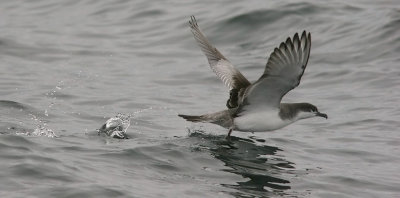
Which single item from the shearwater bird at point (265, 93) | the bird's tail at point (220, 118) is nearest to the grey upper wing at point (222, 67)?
the shearwater bird at point (265, 93)

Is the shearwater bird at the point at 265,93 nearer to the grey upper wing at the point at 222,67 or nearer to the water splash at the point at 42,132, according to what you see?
the grey upper wing at the point at 222,67

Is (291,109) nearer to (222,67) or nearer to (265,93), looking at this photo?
(265,93)

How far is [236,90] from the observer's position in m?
11.3

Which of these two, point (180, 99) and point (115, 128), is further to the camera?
point (180, 99)

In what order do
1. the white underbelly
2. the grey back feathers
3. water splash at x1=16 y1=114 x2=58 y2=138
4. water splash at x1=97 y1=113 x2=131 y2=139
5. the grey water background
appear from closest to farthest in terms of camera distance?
the grey water background
water splash at x1=16 y1=114 x2=58 y2=138
the white underbelly
the grey back feathers
water splash at x1=97 y1=113 x2=131 y2=139

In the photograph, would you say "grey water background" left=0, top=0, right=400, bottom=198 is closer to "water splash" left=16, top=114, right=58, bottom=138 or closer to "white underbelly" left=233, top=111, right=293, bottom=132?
"water splash" left=16, top=114, right=58, bottom=138

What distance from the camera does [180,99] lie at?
14.6 metres

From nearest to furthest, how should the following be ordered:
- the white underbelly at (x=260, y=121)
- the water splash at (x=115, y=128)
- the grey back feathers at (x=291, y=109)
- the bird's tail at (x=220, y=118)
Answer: the white underbelly at (x=260, y=121) < the grey back feathers at (x=291, y=109) < the water splash at (x=115, y=128) < the bird's tail at (x=220, y=118)

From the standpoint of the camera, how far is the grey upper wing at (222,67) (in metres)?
11.5

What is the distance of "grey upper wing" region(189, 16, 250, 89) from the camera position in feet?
37.7

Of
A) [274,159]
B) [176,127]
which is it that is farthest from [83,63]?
[274,159]

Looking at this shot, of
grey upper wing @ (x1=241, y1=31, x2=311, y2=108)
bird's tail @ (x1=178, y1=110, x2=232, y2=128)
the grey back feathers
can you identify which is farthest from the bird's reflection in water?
grey upper wing @ (x1=241, y1=31, x2=311, y2=108)

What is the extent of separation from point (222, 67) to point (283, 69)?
8.24 ft

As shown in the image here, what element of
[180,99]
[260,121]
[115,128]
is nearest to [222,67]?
[260,121]
